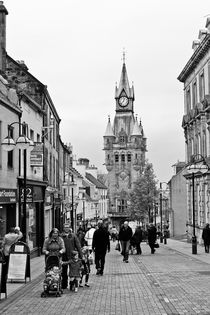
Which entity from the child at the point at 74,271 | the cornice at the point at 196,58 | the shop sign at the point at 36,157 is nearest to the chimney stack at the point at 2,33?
the shop sign at the point at 36,157

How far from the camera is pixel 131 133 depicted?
148 meters

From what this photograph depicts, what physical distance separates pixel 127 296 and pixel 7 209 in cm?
1157

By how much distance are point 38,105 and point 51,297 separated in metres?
18.3

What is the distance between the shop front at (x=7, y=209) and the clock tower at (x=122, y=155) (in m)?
117

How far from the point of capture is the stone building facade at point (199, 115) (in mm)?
36844

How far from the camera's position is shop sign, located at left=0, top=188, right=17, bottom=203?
21.5m

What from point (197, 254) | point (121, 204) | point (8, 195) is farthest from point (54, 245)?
point (121, 204)

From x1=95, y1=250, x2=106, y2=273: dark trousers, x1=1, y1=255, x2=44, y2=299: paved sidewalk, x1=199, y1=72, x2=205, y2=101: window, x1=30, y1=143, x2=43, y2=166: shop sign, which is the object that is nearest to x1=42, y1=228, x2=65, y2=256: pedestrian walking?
x1=1, y1=255, x2=44, y2=299: paved sidewalk

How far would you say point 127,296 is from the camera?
13.0m

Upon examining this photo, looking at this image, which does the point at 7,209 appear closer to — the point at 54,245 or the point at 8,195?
the point at 8,195

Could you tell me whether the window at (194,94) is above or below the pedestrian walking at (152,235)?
above

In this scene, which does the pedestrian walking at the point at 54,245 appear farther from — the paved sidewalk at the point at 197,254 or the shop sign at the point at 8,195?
the paved sidewalk at the point at 197,254

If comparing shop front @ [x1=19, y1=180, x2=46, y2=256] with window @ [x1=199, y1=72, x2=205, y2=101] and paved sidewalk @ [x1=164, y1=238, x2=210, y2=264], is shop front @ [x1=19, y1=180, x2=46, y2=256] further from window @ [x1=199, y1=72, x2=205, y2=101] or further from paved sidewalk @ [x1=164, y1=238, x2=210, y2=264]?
window @ [x1=199, y1=72, x2=205, y2=101]

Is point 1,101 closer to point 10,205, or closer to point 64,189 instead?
point 10,205
